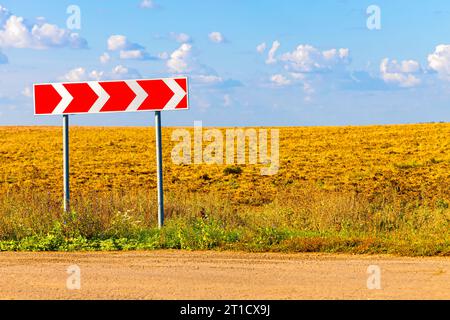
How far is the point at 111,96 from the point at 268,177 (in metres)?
15.6

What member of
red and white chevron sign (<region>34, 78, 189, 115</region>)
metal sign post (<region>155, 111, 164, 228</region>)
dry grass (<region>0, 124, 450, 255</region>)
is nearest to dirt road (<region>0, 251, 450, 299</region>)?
dry grass (<region>0, 124, 450, 255</region>)

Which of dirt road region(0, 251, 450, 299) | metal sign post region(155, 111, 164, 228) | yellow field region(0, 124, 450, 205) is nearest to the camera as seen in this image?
dirt road region(0, 251, 450, 299)

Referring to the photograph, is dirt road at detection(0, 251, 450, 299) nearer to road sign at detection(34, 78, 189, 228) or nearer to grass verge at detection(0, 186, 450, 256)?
grass verge at detection(0, 186, 450, 256)

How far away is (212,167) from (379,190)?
33.7 ft

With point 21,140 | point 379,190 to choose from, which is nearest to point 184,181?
point 379,190

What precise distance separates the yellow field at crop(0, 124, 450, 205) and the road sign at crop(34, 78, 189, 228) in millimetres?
7440

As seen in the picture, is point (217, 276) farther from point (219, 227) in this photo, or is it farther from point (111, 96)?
point (111, 96)

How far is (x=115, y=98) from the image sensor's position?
47.3 feet

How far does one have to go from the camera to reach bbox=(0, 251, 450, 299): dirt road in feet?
27.1

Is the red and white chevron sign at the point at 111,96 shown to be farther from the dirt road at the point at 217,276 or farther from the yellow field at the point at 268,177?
the yellow field at the point at 268,177

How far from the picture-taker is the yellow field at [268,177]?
84.9 feet

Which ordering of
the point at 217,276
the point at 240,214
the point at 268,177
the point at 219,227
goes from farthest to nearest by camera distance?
1. the point at 268,177
2. the point at 240,214
3. the point at 219,227
4. the point at 217,276

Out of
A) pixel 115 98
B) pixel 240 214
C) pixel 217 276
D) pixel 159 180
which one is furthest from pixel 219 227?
pixel 217 276
